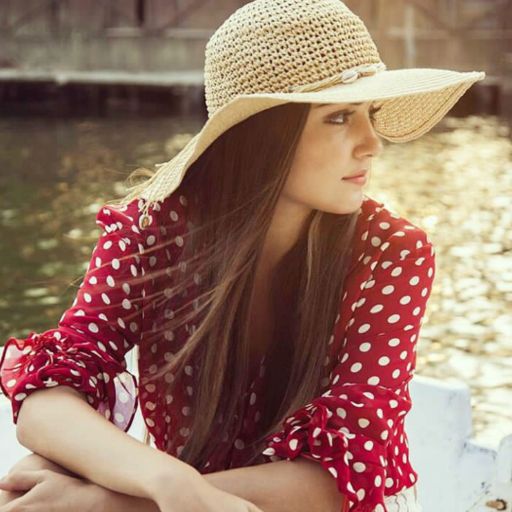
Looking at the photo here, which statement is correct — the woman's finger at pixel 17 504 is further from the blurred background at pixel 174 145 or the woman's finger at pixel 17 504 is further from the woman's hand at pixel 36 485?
the blurred background at pixel 174 145

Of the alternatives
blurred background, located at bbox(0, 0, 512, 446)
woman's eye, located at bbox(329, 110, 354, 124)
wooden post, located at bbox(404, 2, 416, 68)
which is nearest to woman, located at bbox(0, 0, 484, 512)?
woman's eye, located at bbox(329, 110, 354, 124)

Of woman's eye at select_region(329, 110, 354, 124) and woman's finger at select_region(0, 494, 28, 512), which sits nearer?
woman's finger at select_region(0, 494, 28, 512)

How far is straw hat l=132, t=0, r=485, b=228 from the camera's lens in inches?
50.3

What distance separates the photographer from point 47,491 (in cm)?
121

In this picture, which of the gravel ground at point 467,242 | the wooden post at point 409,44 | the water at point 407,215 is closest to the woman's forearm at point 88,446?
the gravel ground at point 467,242

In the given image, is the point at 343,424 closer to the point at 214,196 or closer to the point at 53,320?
the point at 214,196

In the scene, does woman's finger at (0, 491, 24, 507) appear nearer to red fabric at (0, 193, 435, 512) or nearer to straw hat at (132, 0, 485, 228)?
red fabric at (0, 193, 435, 512)

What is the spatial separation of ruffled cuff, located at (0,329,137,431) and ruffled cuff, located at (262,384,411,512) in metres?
0.22

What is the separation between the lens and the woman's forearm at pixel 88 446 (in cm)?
118

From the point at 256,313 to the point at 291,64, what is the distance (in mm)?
337

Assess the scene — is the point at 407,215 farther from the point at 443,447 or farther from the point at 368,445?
the point at 368,445

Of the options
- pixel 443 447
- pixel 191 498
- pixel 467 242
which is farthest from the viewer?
pixel 467 242

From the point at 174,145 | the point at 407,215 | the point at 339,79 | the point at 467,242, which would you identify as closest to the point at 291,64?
the point at 339,79

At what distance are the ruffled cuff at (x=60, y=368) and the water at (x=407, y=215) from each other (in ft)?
7.92
